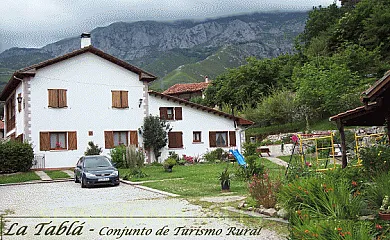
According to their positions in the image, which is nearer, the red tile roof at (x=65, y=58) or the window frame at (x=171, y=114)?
the red tile roof at (x=65, y=58)

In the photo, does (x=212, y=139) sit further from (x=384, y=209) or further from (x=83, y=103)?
(x=384, y=209)

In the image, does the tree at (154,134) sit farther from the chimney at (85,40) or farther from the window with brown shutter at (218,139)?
the chimney at (85,40)

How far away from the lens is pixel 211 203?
11.7 metres

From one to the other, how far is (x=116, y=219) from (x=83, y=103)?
21605mm

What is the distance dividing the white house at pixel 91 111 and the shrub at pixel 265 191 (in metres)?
21.5

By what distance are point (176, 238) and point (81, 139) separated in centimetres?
2367

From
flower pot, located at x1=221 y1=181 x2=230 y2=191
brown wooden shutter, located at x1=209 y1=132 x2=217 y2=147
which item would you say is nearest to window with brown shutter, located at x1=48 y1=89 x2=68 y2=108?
brown wooden shutter, located at x1=209 y1=132 x2=217 y2=147

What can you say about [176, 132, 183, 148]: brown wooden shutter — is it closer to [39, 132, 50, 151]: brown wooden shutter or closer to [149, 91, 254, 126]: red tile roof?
[149, 91, 254, 126]: red tile roof

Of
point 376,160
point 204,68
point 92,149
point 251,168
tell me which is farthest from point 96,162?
point 204,68

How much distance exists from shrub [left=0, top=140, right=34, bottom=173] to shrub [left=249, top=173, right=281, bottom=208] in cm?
1865

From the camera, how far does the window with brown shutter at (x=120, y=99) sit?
104 feet

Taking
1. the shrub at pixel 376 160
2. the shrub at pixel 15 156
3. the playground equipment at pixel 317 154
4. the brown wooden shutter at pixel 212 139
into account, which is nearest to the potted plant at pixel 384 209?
the shrub at pixel 376 160

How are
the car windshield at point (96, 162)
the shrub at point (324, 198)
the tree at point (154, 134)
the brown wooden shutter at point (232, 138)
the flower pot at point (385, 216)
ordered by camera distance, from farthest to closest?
the brown wooden shutter at point (232, 138)
the tree at point (154, 134)
the car windshield at point (96, 162)
the shrub at point (324, 198)
the flower pot at point (385, 216)

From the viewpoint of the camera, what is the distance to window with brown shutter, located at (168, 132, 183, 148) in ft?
110
